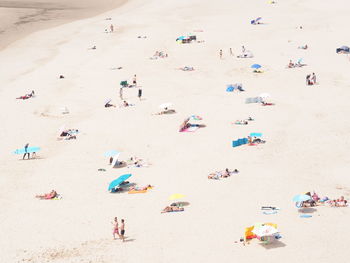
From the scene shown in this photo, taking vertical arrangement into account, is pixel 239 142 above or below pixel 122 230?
below

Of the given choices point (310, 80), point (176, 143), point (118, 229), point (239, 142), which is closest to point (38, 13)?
point (310, 80)

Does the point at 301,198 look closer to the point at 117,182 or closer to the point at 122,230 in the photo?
the point at 122,230

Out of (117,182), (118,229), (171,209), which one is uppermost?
(118,229)

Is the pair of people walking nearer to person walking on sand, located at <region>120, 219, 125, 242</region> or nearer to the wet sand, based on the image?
person walking on sand, located at <region>120, 219, 125, 242</region>

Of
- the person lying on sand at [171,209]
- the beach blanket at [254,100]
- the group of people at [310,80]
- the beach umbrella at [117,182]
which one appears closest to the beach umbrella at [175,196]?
the person lying on sand at [171,209]

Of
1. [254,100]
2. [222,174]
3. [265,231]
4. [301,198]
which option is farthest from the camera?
[254,100]

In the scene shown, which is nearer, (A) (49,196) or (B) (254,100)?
(A) (49,196)

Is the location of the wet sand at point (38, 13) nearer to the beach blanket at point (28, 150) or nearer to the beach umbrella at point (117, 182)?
the beach blanket at point (28, 150)
